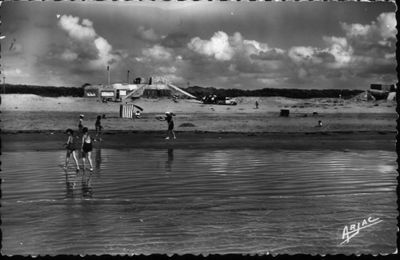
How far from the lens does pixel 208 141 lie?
3603cm

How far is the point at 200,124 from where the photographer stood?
50.8 metres

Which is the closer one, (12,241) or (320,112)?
(12,241)

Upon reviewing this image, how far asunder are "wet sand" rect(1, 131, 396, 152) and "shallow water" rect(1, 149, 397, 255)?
963 cm

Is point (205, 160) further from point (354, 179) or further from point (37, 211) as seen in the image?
point (37, 211)

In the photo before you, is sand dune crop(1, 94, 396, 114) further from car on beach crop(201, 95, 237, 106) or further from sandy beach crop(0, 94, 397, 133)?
car on beach crop(201, 95, 237, 106)

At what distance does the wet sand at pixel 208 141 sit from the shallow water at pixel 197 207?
31.6ft

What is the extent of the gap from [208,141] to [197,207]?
23.6 meters

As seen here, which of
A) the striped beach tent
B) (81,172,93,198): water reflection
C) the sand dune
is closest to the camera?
(81,172,93,198): water reflection

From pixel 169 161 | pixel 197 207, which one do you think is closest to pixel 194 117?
pixel 169 161

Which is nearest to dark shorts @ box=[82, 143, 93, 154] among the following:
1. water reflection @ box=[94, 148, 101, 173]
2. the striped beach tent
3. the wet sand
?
water reflection @ box=[94, 148, 101, 173]

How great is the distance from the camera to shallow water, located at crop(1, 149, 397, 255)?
9070 mm

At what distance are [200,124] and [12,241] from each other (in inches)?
1646

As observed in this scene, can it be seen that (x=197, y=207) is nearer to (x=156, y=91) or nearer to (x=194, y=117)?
(x=194, y=117)
